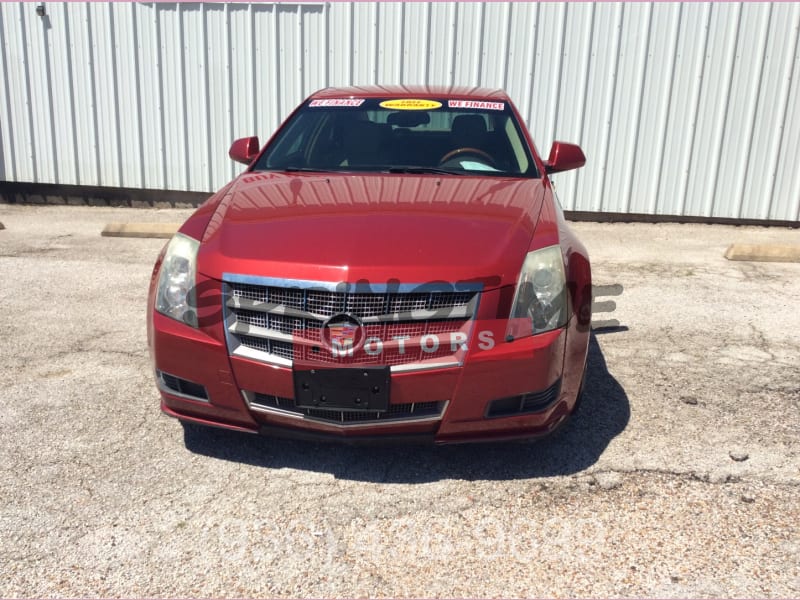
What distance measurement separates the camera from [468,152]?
12.7ft

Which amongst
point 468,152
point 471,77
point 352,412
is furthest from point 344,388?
point 471,77

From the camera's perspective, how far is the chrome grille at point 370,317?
256 centimetres

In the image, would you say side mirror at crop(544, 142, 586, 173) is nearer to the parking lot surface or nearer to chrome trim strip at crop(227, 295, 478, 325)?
the parking lot surface

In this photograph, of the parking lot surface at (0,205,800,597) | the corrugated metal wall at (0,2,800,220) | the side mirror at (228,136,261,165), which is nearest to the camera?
the parking lot surface at (0,205,800,597)

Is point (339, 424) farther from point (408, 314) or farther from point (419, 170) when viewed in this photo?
point (419, 170)

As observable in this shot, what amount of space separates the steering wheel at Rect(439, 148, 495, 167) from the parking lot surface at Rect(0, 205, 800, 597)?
1336 millimetres

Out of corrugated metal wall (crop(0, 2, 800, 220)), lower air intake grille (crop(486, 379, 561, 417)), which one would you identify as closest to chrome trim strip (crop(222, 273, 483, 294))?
lower air intake grille (crop(486, 379, 561, 417))

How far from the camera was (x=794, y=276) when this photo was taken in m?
6.19

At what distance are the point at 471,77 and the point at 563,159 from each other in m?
4.46

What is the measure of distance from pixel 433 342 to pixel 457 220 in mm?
622

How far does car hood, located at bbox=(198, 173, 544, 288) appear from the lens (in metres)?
2.60

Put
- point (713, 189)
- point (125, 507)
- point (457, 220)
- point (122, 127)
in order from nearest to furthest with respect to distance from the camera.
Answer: point (125, 507) < point (457, 220) < point (713, 189) < point (122, 127)

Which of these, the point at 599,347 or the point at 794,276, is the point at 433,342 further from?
the point at 794,276

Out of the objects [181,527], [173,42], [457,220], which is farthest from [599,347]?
[173,42]
